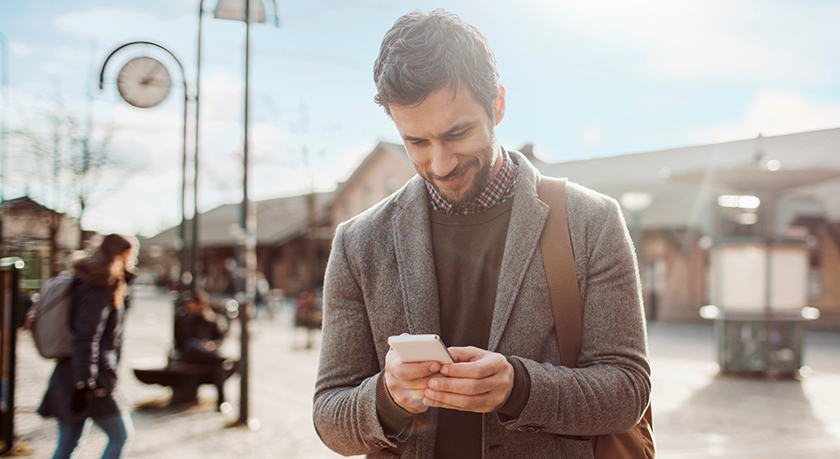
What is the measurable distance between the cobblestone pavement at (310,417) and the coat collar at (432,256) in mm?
4622

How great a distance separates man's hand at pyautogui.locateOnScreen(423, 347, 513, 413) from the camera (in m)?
1.38

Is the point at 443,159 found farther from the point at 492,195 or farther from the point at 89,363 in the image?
the point at 89,363

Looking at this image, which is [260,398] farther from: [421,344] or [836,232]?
[836,232]

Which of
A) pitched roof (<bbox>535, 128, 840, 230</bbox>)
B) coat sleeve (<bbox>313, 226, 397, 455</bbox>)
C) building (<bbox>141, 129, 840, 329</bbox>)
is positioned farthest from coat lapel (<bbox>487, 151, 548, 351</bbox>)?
pitched roof (<bbox>535, 128, 840, 230</bbox>)

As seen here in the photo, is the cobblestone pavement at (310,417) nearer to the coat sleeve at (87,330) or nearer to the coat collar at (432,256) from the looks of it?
the coat sleeve at (87,330)

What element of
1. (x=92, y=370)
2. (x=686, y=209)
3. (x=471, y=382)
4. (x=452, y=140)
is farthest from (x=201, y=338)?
(x=686, y=209)

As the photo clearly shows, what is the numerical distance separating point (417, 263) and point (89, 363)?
3176 mm

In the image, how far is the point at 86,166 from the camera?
352 inches

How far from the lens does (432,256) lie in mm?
1784

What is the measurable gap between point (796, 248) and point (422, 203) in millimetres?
10790

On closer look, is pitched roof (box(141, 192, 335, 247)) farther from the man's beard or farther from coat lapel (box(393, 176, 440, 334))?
the man's beard

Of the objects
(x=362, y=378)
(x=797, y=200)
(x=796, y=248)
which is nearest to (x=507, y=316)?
(x=362, y=378)

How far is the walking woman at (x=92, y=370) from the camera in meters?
4.09

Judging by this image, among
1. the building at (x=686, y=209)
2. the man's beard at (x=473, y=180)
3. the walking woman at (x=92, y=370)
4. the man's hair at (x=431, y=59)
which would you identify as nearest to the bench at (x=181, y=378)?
the walking woman at (x=92, y=370)
